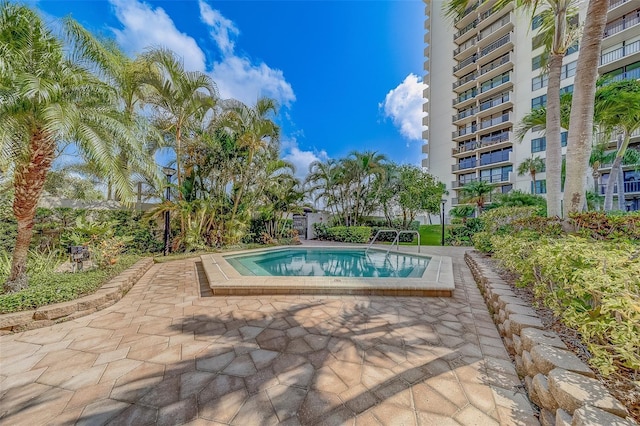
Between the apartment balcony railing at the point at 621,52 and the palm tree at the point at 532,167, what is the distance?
881cm

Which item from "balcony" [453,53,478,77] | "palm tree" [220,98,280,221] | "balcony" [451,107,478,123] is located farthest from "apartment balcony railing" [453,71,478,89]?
"palm tree" [220,98,280,221]

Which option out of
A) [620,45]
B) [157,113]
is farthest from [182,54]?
[620,45]

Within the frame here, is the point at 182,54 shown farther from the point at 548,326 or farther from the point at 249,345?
the point at 548,326

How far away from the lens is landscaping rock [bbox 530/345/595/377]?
1.92 metres

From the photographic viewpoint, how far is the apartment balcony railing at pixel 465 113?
31.6 metres

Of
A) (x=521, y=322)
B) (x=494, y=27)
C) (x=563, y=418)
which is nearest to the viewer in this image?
(x=563, y=418)

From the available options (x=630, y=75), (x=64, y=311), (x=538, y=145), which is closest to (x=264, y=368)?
(x=64, y=311)

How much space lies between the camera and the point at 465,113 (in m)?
32.7

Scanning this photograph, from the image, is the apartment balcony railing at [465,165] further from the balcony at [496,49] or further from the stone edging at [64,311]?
the stone edging at [64,311]

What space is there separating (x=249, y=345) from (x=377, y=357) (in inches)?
61.3

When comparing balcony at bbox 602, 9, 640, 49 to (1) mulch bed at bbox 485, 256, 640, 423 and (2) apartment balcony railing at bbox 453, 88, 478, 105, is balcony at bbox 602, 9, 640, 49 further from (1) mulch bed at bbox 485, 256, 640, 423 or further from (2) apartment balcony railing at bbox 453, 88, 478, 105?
(1) mulch bed at bbox 485, 256, 640, 423

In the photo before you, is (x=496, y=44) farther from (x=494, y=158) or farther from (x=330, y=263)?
(x=330, y=263)

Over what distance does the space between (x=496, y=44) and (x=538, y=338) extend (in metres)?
39.1

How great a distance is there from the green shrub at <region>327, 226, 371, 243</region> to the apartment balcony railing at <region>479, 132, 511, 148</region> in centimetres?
2275
